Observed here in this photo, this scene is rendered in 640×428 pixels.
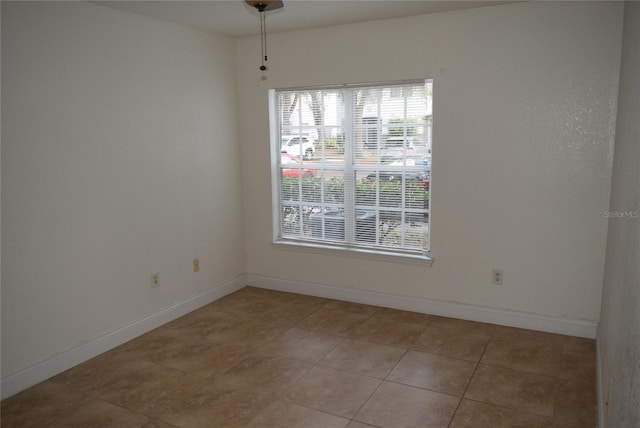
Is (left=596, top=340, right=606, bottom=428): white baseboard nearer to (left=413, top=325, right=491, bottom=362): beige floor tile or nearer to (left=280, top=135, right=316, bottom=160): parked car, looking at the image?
(left=413, top=325, right=491, bottom=362): beige floor tile

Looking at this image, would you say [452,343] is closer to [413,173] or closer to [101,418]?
[413,173]

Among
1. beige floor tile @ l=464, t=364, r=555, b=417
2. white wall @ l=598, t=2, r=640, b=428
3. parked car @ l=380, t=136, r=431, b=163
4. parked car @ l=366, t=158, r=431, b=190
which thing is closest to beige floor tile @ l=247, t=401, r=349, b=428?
beige floor tile @ l=464, t=364, r=555, b=417

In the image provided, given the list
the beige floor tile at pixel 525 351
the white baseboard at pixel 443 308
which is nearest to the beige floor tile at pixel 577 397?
the beige floor tile at pixel 525 351

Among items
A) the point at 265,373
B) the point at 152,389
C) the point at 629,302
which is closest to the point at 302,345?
the point at 265,373

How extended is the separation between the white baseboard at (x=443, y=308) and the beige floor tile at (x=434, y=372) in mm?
716

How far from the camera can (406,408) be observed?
103 inches

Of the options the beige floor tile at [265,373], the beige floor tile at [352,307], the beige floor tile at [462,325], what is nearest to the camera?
the beige floor tile at [265,373]

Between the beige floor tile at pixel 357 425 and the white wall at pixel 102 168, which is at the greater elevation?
the white wall at pixel 102 168

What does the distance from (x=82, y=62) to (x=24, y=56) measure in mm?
382

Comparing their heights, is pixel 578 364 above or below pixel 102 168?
below

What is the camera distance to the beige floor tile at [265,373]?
290 centimetres

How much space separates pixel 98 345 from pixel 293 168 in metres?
2.17

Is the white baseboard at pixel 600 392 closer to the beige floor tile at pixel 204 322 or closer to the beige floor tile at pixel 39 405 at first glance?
the beige floor tile at pixel 204 322

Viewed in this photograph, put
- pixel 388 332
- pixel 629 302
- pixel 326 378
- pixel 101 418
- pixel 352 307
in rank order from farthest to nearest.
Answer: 1. pixel 352 307
2. pixel 388 332
3. pixel 326 378
4. pixel 101 418
5. pixel 629 302
